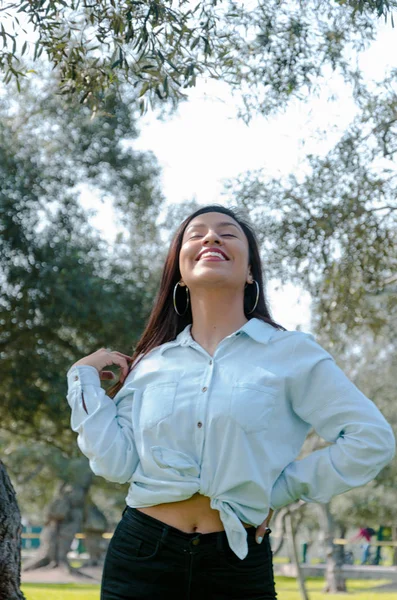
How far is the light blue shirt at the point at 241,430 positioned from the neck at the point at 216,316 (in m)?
0.09

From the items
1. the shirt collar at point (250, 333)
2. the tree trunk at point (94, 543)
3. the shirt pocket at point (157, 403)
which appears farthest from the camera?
the tree trunk at point (94, 543)

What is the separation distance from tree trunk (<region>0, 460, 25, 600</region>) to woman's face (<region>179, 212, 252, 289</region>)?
167cm

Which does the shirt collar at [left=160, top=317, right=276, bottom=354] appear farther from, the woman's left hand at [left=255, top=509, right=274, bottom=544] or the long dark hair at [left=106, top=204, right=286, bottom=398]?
the woman's left hand at [left=255, top=509, right=274, bottom=544]

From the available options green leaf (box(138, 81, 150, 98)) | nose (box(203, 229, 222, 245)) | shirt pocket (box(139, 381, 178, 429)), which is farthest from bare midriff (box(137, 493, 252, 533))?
green leaf (box(138, 81, 150, 98))

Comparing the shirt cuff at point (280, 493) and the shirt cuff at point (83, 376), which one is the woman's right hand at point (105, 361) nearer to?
the shirt cuff at point (83, 376)

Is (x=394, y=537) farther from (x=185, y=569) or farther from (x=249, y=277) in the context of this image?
(x=185, y=569)

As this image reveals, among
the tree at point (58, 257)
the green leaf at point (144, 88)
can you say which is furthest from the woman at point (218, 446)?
the tree at point (58, 257)

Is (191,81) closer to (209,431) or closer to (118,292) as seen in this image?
(209,431)

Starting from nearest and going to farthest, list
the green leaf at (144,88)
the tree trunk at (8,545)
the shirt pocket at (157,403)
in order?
the shirt pocket at (157,403)
the tree trunk at (8,545)
the green leaf at (144,88)

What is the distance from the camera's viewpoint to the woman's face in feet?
9.27

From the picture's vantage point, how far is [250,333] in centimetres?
275

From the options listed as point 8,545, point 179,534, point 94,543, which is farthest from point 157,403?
point 94,543

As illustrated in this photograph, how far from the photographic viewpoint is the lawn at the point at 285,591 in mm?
14750

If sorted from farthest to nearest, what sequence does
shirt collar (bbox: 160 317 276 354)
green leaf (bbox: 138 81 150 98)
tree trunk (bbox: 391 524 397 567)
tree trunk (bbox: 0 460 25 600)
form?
tree trunk (bbox: 391 524 397 567), green leaf (bbox: 138 81 150 98), tree trunk (bbox: 0 460 25 600), shirt collar (bbox: 160 317 276 354)
